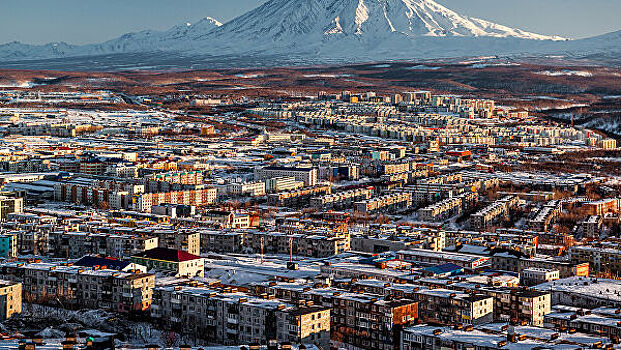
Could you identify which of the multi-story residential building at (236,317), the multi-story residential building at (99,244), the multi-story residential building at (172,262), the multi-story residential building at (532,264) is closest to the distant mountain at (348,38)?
the multi-story residential building at (99,244)

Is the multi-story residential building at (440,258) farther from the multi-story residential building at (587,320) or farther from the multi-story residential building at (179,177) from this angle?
the multi-story residential building at (179,177)

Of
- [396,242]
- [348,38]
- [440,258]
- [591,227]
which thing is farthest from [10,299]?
[348,38]

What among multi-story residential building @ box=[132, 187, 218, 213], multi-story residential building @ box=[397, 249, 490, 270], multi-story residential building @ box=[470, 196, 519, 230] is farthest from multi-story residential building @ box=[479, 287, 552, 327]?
multi-story residential building @ box=[132, 187, 218, 213]

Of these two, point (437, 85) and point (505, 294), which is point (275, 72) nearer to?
point (437, 85)

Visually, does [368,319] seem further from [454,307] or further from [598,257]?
[598,257]

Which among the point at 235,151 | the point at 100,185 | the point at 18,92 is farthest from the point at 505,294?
the point at 18,92

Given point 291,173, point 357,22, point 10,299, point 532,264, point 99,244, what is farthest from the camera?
point 357,22
